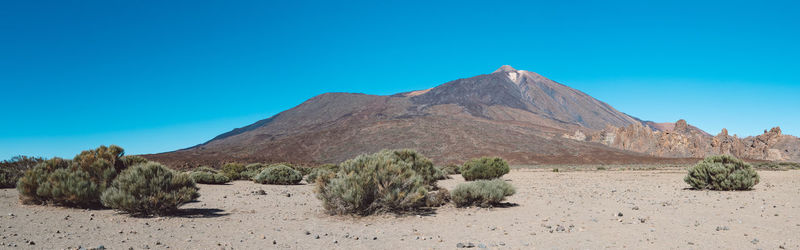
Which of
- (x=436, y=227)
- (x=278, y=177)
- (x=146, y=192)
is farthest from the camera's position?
(x=278, y=177)

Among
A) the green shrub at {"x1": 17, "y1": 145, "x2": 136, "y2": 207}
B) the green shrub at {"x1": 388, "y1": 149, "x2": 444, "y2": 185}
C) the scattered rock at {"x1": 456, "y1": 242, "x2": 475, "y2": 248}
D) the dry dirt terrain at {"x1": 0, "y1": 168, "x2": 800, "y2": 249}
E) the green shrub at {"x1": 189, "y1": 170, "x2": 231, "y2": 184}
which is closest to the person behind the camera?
the scattered rock at {"x1": 456, "y1": 242, "x2": 475, "y2": 248}

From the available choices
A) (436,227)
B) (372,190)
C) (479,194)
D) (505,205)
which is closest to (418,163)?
(505,205)

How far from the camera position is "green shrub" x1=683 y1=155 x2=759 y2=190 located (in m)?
14.5

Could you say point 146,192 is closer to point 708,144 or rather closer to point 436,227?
point 436,227

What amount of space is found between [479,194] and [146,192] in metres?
7.54

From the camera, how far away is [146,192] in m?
9.05

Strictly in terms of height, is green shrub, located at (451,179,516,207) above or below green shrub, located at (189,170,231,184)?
below

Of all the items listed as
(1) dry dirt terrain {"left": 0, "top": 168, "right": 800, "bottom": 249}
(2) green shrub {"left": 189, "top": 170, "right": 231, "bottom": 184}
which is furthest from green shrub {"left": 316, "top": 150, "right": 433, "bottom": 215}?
(2) green shrub {"left": 189, "top": 170, "right": 231, "bottom": 184}

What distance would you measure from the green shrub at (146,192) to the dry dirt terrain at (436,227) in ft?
1.16

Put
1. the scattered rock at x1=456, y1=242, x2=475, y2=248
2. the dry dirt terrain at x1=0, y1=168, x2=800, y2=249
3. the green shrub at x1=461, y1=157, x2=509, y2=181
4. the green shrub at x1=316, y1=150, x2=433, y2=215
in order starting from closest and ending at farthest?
the scattered rock at x1=456, y1=242, x2=475, y2=248 < the dry dirt terrain at x1=0, y1=168, x2=800, y2=249 < the green shrub at x1=316, y1=150, x2=433, y2=215 < the green shrub at x1=461, y1=157, x2=509, y2=181

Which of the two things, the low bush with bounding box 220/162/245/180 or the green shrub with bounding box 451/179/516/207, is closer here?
the green shrub with bounding box 451/179/516/207

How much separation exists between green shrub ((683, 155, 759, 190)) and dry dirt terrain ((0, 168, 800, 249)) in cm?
320

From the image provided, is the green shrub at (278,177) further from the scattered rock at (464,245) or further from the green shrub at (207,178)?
the scattered rock at (464,245)

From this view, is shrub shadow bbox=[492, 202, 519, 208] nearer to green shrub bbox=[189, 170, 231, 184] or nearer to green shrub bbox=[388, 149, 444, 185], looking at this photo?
green shrub bbox=[388, 149, 444, 185]
